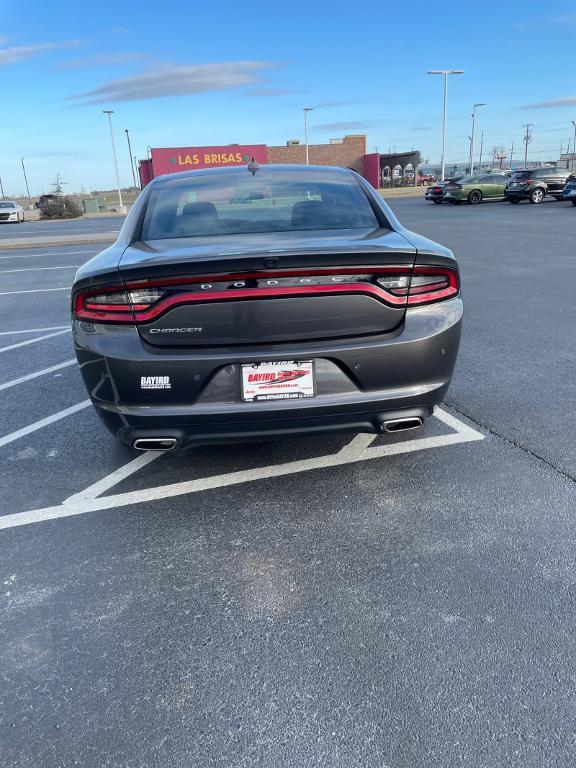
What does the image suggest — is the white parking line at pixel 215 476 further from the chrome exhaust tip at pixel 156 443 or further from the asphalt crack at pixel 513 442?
the chrome exhaust tip at pixel 156 443

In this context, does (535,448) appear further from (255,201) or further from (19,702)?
(19,702)

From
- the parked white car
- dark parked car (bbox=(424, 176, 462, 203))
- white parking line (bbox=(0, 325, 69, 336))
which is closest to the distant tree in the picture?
the parked white car

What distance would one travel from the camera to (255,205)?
3.65 metres

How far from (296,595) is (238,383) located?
0.91 metres

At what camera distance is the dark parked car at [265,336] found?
260 centimetres

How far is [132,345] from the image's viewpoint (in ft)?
8.75

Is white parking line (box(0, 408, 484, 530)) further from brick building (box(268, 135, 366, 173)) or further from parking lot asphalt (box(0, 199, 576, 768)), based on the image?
brick building (box(268, 135, 366, 173))

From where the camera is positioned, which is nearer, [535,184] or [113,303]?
[113,303]

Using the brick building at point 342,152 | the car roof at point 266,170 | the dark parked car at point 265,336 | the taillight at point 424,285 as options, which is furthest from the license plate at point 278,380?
the brick building at point 342,152

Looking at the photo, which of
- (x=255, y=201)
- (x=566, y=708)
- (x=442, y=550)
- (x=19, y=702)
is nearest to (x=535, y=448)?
(x=442, y=550)

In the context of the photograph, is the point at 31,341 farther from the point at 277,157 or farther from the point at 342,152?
the point at 342,152

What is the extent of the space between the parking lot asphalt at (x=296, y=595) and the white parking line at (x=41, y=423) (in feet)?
0.11

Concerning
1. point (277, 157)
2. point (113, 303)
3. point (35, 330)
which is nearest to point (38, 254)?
point (35, 330)

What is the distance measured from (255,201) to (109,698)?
277 cm
